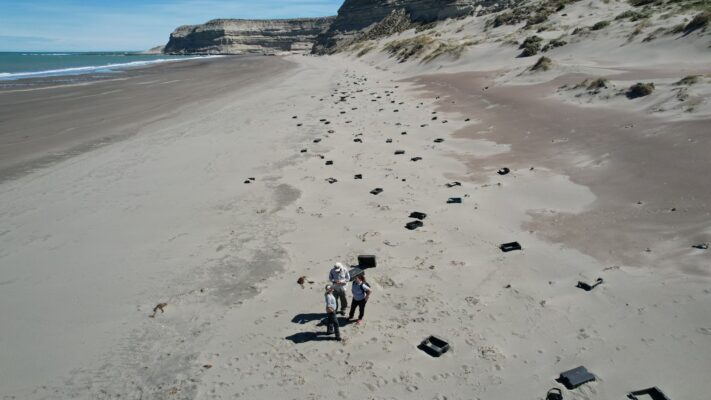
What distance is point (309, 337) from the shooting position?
6672 mm

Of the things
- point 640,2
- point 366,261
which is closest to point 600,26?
point 640,2

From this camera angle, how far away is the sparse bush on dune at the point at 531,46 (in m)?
35.2

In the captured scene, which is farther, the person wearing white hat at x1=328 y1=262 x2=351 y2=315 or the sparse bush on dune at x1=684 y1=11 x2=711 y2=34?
the sparse bush on dune at x1=684 y1=11 x2=711 y2=34

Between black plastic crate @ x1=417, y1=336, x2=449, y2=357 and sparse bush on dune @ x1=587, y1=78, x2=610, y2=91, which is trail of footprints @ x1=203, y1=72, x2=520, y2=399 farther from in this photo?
sparse bush on dune @ x1=587, y1=78, x2=610, y2=91

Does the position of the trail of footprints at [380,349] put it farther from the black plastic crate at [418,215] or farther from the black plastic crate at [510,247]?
the black plastic crate at [510,247]

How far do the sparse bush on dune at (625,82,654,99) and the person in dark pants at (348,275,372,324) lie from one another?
15945 mm

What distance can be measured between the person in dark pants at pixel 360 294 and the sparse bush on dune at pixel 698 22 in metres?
28.1

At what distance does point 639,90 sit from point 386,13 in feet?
347

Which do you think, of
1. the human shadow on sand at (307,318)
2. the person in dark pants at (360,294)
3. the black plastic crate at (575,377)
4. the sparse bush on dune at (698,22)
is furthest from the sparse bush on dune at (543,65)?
the black plastic crate at (575,377)

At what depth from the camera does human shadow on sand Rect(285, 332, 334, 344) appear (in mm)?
6613

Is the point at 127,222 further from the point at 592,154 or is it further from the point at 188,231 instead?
the point at 592,154

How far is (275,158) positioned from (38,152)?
10276mm

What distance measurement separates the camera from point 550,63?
27.7 metres

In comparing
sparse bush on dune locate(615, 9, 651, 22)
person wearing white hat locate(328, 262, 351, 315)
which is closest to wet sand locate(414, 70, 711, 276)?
person wearing white hat locate(328, 262, 351, 315)
